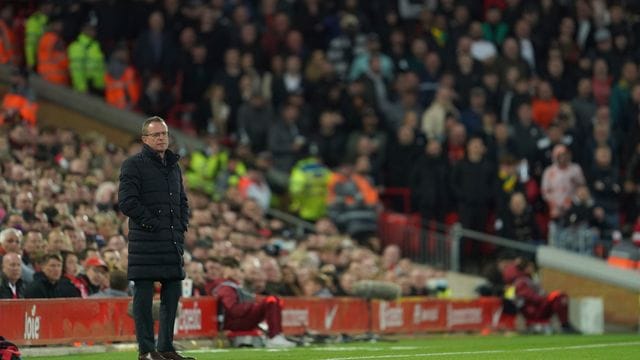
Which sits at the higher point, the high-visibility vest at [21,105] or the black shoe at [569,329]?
the high-visibility vest at [21,105]

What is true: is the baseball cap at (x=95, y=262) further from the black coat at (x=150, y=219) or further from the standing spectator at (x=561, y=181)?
the standing spectator at (x=561, y=181)

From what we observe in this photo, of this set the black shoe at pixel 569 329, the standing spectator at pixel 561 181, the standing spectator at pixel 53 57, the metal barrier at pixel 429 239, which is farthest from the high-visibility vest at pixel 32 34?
the black shoe at pixel 569 329

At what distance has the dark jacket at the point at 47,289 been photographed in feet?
59.5

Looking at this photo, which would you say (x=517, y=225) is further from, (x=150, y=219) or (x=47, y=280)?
(x=150, y=219)

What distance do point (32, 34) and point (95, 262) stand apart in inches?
431

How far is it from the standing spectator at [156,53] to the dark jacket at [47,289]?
12078 millimetres

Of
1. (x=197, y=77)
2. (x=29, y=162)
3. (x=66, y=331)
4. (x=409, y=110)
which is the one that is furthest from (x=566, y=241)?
(x=66, y=331)

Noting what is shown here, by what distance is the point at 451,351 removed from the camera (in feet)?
59.2

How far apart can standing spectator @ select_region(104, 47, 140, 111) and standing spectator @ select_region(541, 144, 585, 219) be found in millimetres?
7146

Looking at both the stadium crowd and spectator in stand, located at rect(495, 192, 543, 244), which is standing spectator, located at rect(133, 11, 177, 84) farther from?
spectator in stand, located at rect(495, 192, 543, 244)

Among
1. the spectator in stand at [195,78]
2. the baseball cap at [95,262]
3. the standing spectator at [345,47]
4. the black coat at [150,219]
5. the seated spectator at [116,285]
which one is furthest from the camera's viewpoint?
the standing spectator at [345,47]

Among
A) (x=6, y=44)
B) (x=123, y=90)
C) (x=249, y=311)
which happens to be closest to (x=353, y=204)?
(x=123, y=90)

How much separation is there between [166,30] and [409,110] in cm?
447

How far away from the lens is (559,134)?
96.6 ft
